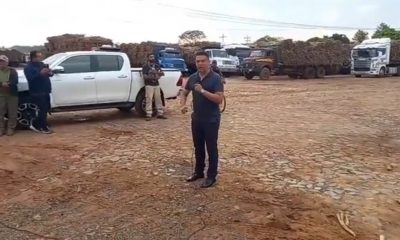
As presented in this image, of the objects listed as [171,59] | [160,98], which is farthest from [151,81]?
[171,59]

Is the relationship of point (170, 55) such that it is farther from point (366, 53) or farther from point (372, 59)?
point (372, 59)

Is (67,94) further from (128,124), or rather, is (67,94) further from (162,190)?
(162,190)

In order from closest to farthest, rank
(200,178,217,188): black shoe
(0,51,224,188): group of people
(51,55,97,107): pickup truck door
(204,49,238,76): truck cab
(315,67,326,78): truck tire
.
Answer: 1. (0,51,224,188): group of people
2. (200,178,217,188): black shoe
3. (51,55,97,107): pickup truck door
4. (204,49,238,76): truck cab
5. (315,67,326,78): truck tire

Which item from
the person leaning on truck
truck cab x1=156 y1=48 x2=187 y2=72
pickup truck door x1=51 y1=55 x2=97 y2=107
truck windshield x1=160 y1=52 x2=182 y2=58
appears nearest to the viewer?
pickup truck door x1=51 y1=55 x2=97 y2=107

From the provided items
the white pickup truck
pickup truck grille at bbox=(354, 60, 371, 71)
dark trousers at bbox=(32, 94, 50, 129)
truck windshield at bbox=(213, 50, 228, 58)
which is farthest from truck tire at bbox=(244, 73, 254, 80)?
dark trousers at bbox=(32, 94, 50, 129)

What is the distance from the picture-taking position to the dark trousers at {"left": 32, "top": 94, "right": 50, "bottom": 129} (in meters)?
9.98

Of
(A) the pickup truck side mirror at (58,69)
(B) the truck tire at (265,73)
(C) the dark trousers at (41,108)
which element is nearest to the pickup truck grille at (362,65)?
(B) the truck tire at (265,73)

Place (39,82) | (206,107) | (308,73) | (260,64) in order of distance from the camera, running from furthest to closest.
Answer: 1. (308,73)
2. (260,64)
3. (39,82)
4. (206,107)

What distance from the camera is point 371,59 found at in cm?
3481

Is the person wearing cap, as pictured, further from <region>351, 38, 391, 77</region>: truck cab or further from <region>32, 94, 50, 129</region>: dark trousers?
<region>351, 38, 391, 77</region>: truck cab

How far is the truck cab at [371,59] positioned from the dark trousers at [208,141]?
102 ft

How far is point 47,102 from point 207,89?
17.1ft

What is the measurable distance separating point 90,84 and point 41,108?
157cm

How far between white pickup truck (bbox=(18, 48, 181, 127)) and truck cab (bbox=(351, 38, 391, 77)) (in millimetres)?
25890
